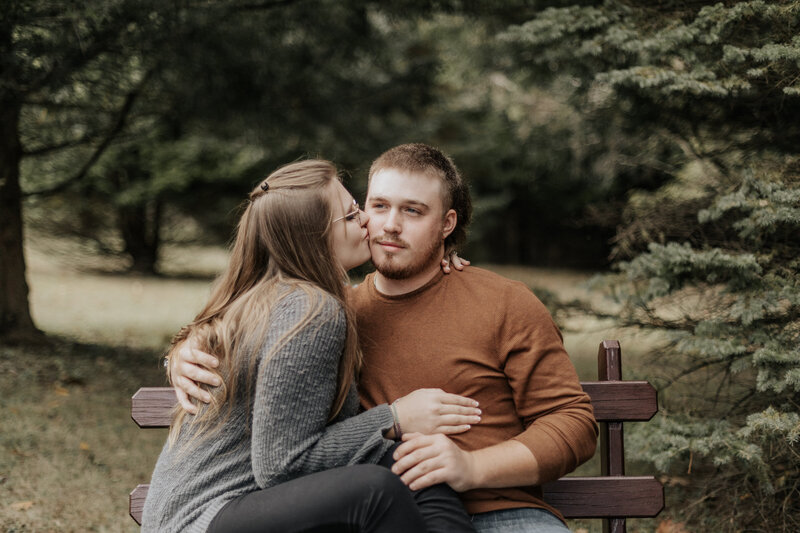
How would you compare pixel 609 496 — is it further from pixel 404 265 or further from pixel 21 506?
pixel 21 506

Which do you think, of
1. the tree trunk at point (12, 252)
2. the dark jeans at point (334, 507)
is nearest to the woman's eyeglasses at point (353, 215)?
the dark jeans at point (334, 507)

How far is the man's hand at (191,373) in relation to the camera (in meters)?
2.17

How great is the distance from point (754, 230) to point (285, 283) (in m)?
2.43

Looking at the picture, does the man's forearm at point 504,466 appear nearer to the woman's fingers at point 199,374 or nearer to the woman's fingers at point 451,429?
the woman's fingers at point 451,429

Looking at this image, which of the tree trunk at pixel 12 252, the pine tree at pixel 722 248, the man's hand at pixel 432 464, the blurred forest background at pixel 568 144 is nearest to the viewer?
the man's hand at pixel 432 464

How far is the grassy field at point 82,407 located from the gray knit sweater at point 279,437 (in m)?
2.05

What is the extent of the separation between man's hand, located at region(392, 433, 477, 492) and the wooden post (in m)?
0.77

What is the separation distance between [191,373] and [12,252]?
5.45 meters

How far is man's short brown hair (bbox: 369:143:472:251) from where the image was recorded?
254cm

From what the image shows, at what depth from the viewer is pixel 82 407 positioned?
5828 millimetres

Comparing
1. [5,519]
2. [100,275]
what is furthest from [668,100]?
[100,275]

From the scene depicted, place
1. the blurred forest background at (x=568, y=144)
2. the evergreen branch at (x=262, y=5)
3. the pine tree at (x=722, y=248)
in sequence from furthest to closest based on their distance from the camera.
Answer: the evergreen branch at (x=262, y=5) < the blurred forest background at (x=568, y=144) < the pine tree at (x=722, y=248)

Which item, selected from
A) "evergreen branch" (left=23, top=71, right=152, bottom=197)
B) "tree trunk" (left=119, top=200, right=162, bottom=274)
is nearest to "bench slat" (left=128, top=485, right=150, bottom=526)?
"evergreen branch" (left=23, top=71, right=152, bottom=197)

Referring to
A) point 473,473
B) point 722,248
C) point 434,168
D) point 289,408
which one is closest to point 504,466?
point 473,473
